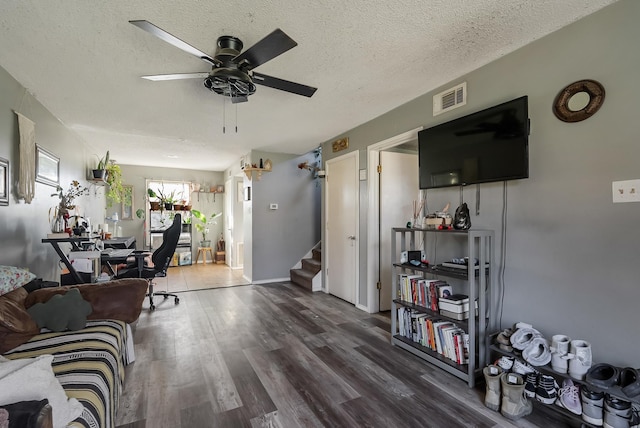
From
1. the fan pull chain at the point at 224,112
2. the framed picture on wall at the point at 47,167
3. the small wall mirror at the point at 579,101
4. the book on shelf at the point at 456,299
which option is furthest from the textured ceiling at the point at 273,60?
the book on shelf at the point at 456,299

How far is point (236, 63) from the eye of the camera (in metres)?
1.88

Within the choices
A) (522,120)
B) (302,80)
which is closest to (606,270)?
(522,120)

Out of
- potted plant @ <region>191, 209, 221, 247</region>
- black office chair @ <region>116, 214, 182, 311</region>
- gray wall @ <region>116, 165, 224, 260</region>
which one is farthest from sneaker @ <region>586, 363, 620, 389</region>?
gray wall @ <region>116, 165, 224, 260</region>

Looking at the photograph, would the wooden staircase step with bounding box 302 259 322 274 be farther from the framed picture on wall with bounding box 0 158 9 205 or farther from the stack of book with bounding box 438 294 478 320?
the framed picture on wall with bounding box 0 158 9 205

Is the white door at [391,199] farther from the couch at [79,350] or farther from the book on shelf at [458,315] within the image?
the couch at [79,350]

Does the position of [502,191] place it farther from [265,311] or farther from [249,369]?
[265,311]

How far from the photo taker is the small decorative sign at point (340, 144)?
4008 millimetres

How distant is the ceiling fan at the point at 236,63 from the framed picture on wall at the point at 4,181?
1.46 metres

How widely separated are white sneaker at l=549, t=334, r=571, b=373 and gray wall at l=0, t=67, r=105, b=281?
383 centimetres

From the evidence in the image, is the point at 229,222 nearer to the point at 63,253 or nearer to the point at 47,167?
the point at 47,167

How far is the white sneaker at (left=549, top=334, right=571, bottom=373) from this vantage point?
1.61 m

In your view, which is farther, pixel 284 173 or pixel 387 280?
pixel 284 173

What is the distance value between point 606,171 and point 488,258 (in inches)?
34.8

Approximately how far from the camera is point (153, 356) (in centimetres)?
247
